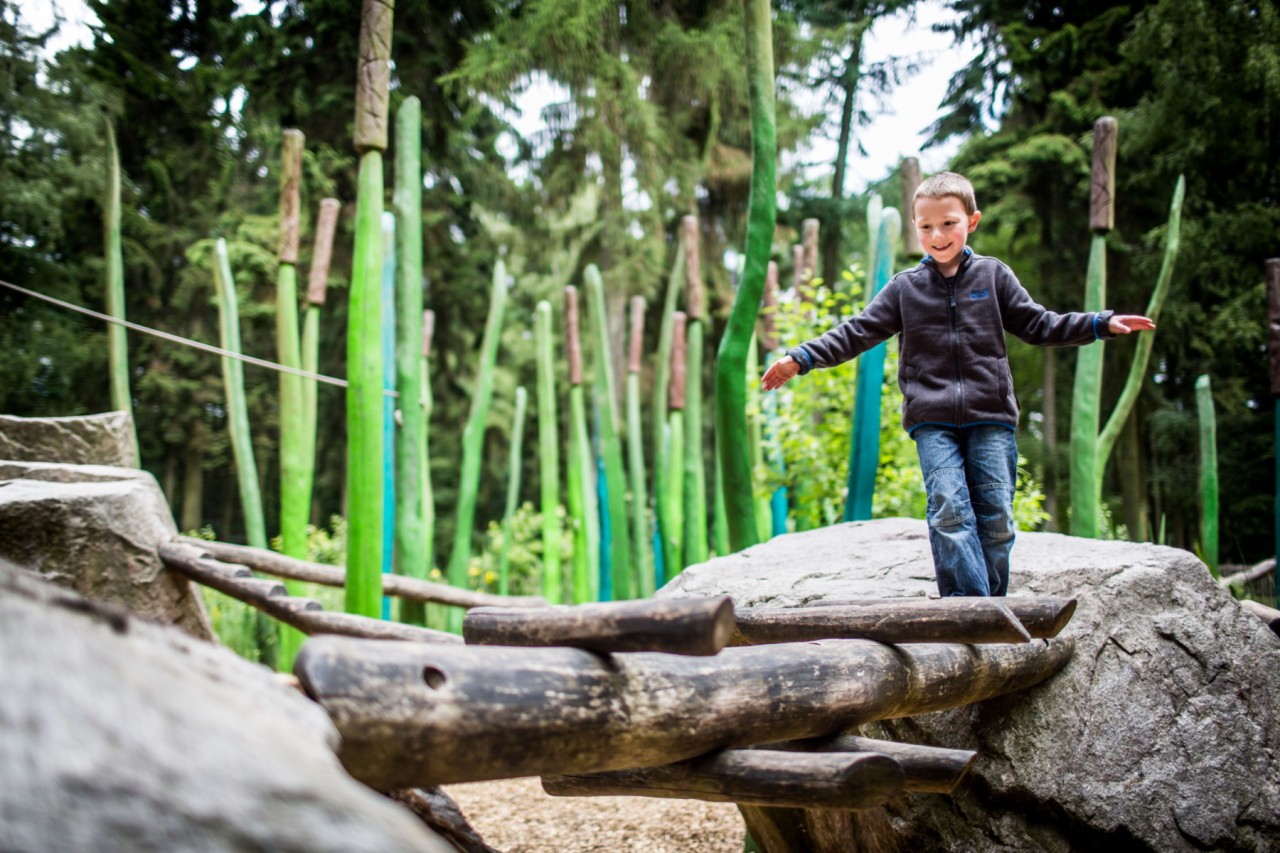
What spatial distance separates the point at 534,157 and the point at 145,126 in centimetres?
546

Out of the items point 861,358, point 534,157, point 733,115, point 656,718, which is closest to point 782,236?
point 733,115

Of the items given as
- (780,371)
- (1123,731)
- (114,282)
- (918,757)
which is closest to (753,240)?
(780,371)

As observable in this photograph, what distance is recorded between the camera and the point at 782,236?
1302 cm

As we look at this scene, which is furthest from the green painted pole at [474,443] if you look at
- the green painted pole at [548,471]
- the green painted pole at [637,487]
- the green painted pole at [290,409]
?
the green painted pole at [290,409]

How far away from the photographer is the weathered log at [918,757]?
175 cm

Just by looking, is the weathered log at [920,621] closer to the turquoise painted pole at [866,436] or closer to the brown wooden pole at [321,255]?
the turquoise painted pole at [866,436]

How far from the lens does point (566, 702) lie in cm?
129

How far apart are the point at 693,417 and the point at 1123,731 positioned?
4744 millimetres

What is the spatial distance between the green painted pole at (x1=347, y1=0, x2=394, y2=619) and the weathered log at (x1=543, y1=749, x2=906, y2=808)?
2.90m

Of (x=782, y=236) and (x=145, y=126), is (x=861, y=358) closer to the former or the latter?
(x=782, y=236)

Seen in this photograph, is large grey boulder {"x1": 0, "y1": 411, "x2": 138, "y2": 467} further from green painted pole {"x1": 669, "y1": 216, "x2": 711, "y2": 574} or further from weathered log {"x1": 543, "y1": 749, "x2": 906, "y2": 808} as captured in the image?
weathered log {"x1": 543, "y1": 749, "x2": 906, "y2": 808}

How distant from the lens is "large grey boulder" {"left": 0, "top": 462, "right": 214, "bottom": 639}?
3641mm

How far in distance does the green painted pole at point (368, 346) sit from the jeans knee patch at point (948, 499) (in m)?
2.63

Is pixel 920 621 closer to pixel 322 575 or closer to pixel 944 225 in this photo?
pixel 944 225
